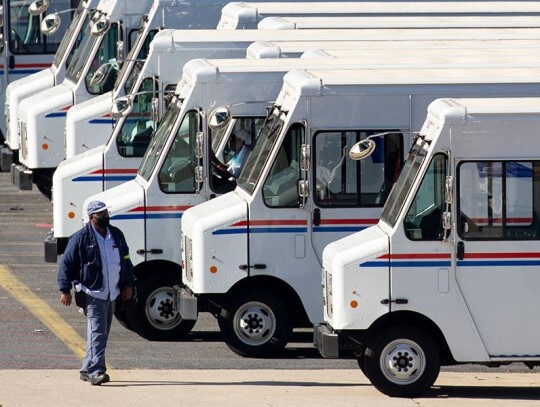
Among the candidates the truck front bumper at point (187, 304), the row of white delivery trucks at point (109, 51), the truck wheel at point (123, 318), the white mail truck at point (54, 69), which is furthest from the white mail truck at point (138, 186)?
the white mail truck at point (54, 69)

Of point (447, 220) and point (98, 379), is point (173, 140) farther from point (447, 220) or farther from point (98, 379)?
point (447, 220)

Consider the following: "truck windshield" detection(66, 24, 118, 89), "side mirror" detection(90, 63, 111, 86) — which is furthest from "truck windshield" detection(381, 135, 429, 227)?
"truck windshield" detection(66, 24, 118, 89)

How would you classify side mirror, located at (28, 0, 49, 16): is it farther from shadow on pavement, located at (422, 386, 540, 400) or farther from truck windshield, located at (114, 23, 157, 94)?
shadow on pavement, located at (422, 386, 540, 400)

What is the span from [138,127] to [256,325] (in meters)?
3.76

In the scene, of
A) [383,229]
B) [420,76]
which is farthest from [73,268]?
[420,76]

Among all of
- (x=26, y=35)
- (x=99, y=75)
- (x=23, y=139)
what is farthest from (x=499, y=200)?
(x=26, y=35)

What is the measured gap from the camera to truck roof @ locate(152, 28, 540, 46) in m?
18.9

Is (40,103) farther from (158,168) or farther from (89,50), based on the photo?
(158,168)

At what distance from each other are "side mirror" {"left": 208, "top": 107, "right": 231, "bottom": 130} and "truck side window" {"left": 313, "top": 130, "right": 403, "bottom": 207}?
97 centimetres

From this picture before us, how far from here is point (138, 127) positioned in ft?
62.7

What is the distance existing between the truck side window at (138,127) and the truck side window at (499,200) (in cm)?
584

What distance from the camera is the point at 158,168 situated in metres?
17.0

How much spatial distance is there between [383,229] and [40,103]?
10128 millimetres

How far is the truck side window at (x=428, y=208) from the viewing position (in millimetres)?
14000
